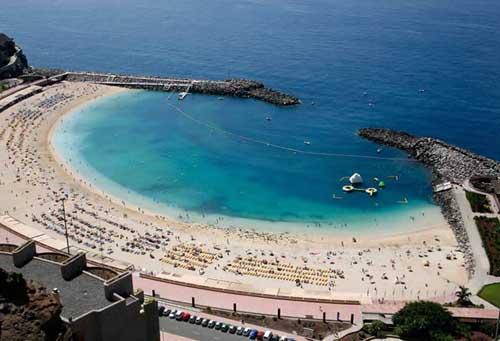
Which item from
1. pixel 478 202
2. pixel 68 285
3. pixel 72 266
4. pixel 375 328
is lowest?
pixel 375 328

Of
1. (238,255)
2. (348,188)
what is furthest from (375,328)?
(348,188)

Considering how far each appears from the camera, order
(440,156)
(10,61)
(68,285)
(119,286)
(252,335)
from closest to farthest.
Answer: (119,286) → (68,285) → (252,335) → (440,156) → (10,61)

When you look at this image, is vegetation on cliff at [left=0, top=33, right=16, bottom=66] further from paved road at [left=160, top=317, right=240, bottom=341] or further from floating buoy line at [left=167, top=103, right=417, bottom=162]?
paved road at [left=160, top=317, right=240, bottom=341]

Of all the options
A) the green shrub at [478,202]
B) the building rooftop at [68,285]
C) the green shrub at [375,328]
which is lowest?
the green shrub at [375,328]

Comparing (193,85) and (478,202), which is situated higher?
(193,85)

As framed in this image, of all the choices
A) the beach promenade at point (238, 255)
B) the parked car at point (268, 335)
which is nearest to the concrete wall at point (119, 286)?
the parked car at point (268, 335)

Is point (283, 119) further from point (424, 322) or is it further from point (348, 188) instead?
point (424, 322)

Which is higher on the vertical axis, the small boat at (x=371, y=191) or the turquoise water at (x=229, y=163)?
the turquoise water at (x=229, y=163)

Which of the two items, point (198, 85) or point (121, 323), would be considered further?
point (198, 85)

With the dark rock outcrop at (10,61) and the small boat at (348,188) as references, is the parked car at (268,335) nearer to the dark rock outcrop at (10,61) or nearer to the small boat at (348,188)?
the small boat at (348,188)
